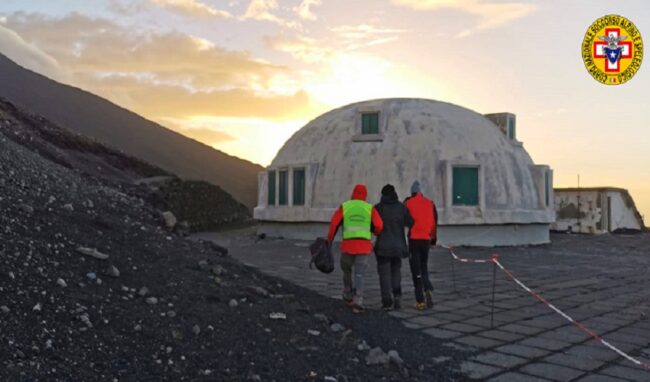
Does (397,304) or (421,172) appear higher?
(421,172)

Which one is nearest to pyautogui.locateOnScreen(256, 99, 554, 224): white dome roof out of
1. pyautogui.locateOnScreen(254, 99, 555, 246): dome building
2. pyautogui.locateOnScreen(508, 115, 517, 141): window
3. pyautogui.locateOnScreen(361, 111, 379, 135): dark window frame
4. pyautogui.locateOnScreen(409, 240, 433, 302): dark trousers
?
pyautogui.locateOnScreen(254, 99, 555, 246): dome building

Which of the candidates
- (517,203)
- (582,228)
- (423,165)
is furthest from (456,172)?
(582,228)

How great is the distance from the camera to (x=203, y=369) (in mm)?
4852

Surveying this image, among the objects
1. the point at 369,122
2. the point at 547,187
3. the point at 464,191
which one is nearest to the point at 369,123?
the point at 369,122

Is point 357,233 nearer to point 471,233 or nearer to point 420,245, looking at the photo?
point 420,245

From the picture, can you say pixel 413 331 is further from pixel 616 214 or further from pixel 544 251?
pixel 616 214

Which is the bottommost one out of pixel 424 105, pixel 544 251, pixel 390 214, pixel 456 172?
pixel 544 251

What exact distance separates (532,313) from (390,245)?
2.42 meters

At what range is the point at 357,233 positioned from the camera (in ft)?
27.0

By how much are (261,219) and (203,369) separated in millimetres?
20777

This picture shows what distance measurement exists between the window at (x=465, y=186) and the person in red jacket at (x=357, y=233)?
14004 mm

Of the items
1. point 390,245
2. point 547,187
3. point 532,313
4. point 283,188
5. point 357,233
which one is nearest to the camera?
point 357,233

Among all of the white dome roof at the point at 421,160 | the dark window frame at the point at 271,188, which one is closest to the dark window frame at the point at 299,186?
the white dome roof at the point at 421,160

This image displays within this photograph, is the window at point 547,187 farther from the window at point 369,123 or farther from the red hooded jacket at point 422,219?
the red hooded jacket at point 422,219
